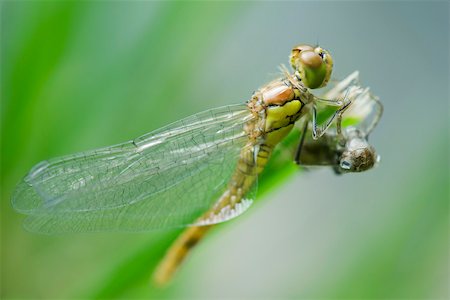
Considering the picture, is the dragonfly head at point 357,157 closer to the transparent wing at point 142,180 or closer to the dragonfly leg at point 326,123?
the dragonfly leg at point 326,123

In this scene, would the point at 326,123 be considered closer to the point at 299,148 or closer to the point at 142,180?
the point at 299,148

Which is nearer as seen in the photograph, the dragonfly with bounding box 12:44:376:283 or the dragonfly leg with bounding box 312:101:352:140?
the dragonfly leg with bounding box 312:101:352:140

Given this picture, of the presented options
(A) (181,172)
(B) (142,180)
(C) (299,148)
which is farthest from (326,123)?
(B) (142,180)

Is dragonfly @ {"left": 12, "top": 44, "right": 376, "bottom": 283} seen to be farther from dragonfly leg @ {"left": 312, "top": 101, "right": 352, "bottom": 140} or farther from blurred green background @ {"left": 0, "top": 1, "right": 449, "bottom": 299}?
blurred green background @ {"left": 0, "top": 1, "right": 449, "bottom": 299}

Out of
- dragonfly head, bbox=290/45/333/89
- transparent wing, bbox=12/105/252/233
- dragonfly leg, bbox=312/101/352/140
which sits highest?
dragonfly head, bbox=290/45/333/89

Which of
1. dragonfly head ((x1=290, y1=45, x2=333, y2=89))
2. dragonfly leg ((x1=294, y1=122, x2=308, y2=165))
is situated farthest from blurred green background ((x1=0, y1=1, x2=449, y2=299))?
dragonfly head ((x1=290, y1=45, x2=333, y2=89))

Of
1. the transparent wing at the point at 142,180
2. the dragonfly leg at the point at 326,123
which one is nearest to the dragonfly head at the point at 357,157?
the dragonfly leg at the point at 326,123

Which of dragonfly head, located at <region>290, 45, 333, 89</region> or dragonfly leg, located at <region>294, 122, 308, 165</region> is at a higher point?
dragonfly head, located at <region>290, 45, 333, 89</region>

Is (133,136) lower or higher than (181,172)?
higher
